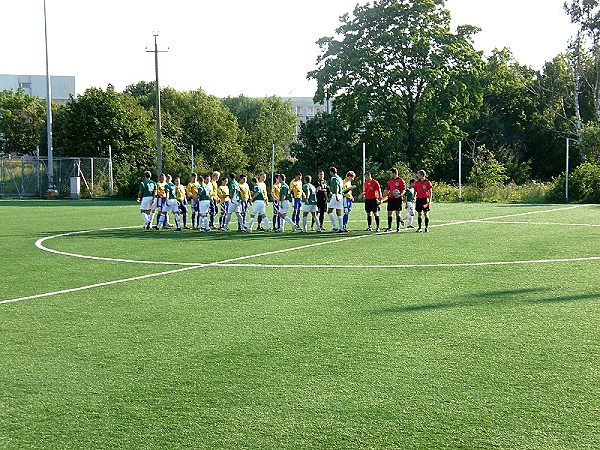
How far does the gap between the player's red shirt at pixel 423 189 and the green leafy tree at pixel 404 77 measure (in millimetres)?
28335

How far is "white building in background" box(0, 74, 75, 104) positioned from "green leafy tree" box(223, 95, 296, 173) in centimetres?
3154

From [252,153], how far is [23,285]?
65.0m

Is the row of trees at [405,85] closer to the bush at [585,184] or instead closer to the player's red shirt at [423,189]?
the bush at [585,184]

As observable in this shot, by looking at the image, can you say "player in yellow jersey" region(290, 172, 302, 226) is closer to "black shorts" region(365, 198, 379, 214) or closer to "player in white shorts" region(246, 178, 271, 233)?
"player in white shorts" region(246, 178, 271, 233)

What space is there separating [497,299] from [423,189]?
1139cm

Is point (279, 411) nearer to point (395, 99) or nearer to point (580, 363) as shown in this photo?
point (580, 363)

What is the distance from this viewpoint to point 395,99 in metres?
49.9

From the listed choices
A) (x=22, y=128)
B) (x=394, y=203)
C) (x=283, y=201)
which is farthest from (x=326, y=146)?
(x=22, y=128)

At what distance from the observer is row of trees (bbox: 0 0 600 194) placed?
49250 mm

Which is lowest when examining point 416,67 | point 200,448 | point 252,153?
point 200,448

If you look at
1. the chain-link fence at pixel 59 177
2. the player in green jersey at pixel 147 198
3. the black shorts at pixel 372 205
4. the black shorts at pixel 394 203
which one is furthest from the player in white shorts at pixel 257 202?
the chain-link fence at pixel 59 177

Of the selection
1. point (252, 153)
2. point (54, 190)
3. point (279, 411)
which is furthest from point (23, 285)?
point (252, 153)

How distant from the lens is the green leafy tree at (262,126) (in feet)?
245

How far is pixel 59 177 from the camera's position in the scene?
159 feet
